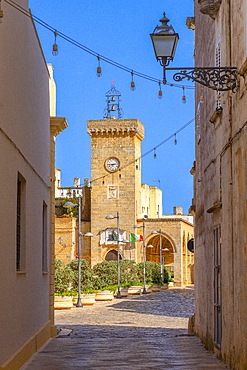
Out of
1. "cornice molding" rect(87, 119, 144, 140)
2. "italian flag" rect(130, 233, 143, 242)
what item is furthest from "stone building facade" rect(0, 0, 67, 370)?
"cornice molding" rect(87, 119, 144, 140)

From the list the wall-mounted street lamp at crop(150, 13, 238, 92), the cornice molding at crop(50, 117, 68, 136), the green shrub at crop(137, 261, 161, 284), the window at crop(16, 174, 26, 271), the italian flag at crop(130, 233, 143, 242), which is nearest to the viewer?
the wall-mounted street lamp at crop(150, 13, 238, 92)

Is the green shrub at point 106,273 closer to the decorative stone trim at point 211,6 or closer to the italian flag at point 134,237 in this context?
Answer: the italian flag at point 134,237

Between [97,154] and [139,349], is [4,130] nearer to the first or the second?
[139,349]

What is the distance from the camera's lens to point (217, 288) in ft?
46.1

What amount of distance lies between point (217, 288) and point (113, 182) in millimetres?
65713

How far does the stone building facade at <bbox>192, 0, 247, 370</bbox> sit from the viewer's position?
1053 cm

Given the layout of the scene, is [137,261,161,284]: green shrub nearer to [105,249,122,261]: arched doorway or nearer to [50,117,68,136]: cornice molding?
[105,249,122,261]: arched doorway

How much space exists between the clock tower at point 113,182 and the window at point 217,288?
2488 inches

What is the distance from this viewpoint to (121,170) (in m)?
80.0

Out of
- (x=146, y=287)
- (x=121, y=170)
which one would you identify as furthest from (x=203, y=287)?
(x=121, y=170)

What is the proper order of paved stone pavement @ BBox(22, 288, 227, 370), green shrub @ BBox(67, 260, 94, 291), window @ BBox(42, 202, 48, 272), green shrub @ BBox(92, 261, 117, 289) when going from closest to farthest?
paved stone pavement @ BBox(22, 288, 227, 370) → window @ BBox(42, 202, 48, 272) → green shrub @ BBox(67, 260, 94, 291) → green shrub @ BBox(92, 261, 117, 289)

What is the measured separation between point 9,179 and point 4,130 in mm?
845

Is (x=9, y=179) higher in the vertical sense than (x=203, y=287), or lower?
higher

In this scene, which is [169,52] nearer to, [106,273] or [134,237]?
[106,273]
